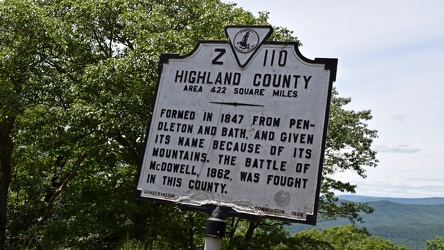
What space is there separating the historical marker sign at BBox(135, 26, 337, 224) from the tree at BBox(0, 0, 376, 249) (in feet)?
21.8

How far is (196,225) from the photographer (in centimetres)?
1852

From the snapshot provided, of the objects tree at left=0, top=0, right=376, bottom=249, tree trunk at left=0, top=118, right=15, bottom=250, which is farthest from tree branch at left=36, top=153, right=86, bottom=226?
tree trunk at left=0, top=118, right=15, bottom=250

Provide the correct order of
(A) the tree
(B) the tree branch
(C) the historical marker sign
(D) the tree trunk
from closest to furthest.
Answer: (C) the historical marker sign, (A) the tree, (B) the tree branch, (D) the tree trunk

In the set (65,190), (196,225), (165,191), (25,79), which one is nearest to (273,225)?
(196,225)

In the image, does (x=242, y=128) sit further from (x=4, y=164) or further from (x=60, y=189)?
(x=4, y=164)

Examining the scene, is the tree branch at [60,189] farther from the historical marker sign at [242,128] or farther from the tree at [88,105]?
the historical marker sign at [242,128]

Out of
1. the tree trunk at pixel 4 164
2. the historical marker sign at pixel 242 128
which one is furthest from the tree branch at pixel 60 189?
the historical marker sign at pixel 242 128

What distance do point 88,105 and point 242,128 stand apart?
890 cm

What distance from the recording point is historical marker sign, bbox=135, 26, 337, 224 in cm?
581

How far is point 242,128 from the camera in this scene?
6156mm

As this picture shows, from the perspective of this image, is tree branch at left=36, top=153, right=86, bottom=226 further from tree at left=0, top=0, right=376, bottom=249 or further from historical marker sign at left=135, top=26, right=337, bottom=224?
historical marker sign at left=135, top=26, right=337, bottom=224

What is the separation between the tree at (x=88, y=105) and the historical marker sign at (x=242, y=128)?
21.8ft

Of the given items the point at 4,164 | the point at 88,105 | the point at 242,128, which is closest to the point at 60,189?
the point at 4,164

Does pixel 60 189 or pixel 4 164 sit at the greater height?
pixel 4 164
